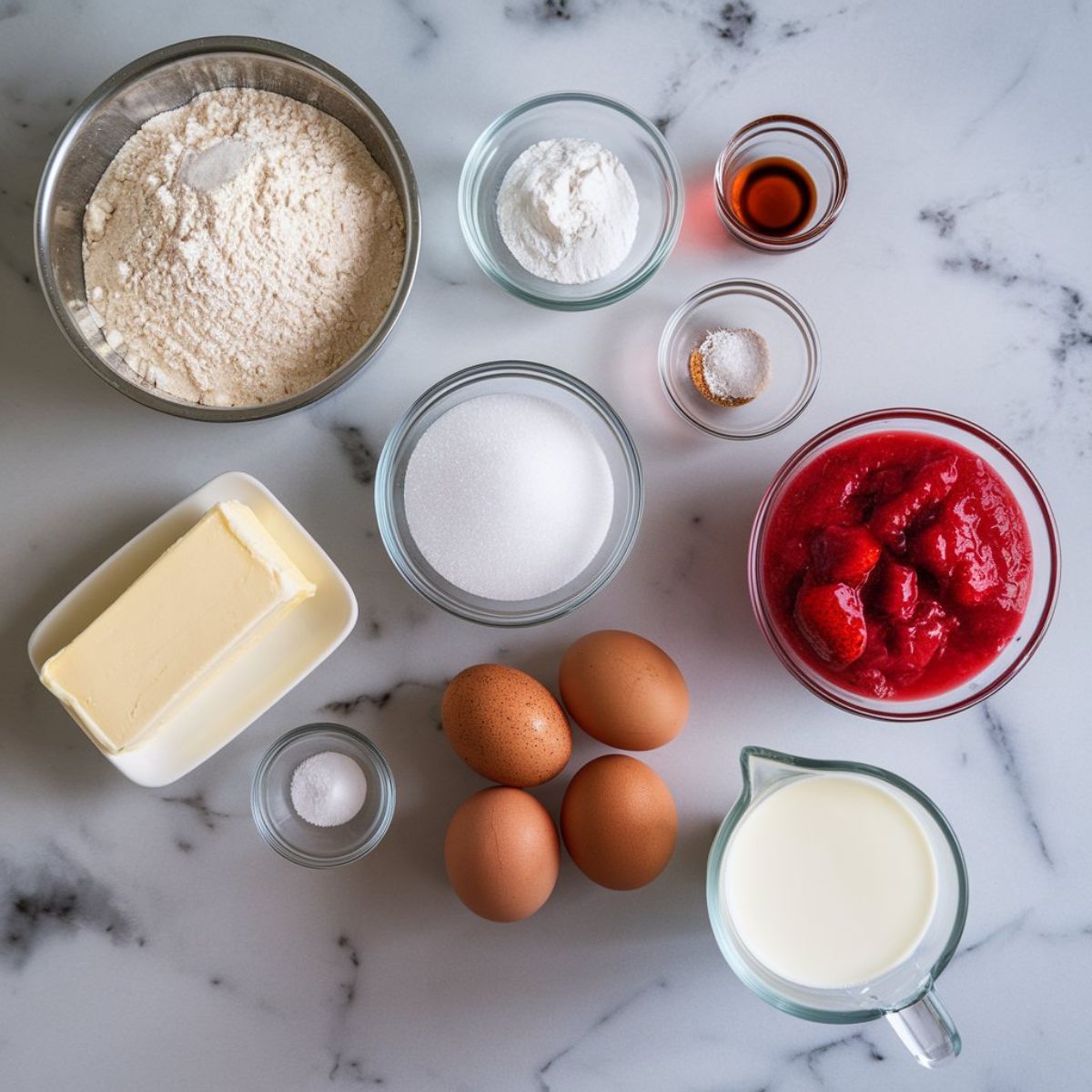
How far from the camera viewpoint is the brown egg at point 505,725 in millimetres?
1368

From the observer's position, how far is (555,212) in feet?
4.73

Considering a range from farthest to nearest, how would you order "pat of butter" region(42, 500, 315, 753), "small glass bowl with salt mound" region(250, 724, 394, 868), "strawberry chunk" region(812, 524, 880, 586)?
"small glass bowl with salt mound" region(250, 724, 394, 868), "pat of butter" region(42, 500, 315, 753), "strawberry chunk" region(812, 524, 880, 586)

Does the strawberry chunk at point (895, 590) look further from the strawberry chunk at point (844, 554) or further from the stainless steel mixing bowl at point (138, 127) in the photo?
the stainless steel mixing bowl at point (138, 127)

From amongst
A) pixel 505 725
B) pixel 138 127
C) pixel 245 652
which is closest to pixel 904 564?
pixel 505 725

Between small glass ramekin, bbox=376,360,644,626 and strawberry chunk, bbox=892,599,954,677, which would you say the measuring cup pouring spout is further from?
small glass ramekin, bbox=376,360,644,626

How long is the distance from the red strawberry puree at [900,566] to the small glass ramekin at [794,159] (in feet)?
1.21

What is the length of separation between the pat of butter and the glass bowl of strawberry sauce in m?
0.76

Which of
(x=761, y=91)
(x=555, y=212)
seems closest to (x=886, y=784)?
(x=555, y=212)

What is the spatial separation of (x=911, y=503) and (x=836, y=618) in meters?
0.20

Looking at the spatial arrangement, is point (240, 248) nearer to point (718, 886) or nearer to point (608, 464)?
point (608, 464)

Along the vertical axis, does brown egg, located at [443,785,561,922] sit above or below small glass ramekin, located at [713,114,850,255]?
below

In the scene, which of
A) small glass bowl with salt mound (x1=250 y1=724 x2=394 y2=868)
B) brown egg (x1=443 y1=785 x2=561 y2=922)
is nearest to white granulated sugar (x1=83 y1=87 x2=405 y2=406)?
small glass bowl with salt mound (x1=250 y1=724 x2=394 y2=868)

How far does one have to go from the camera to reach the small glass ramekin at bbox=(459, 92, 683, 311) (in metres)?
1.51

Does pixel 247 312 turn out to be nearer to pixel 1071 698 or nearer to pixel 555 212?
pixel 555 212
